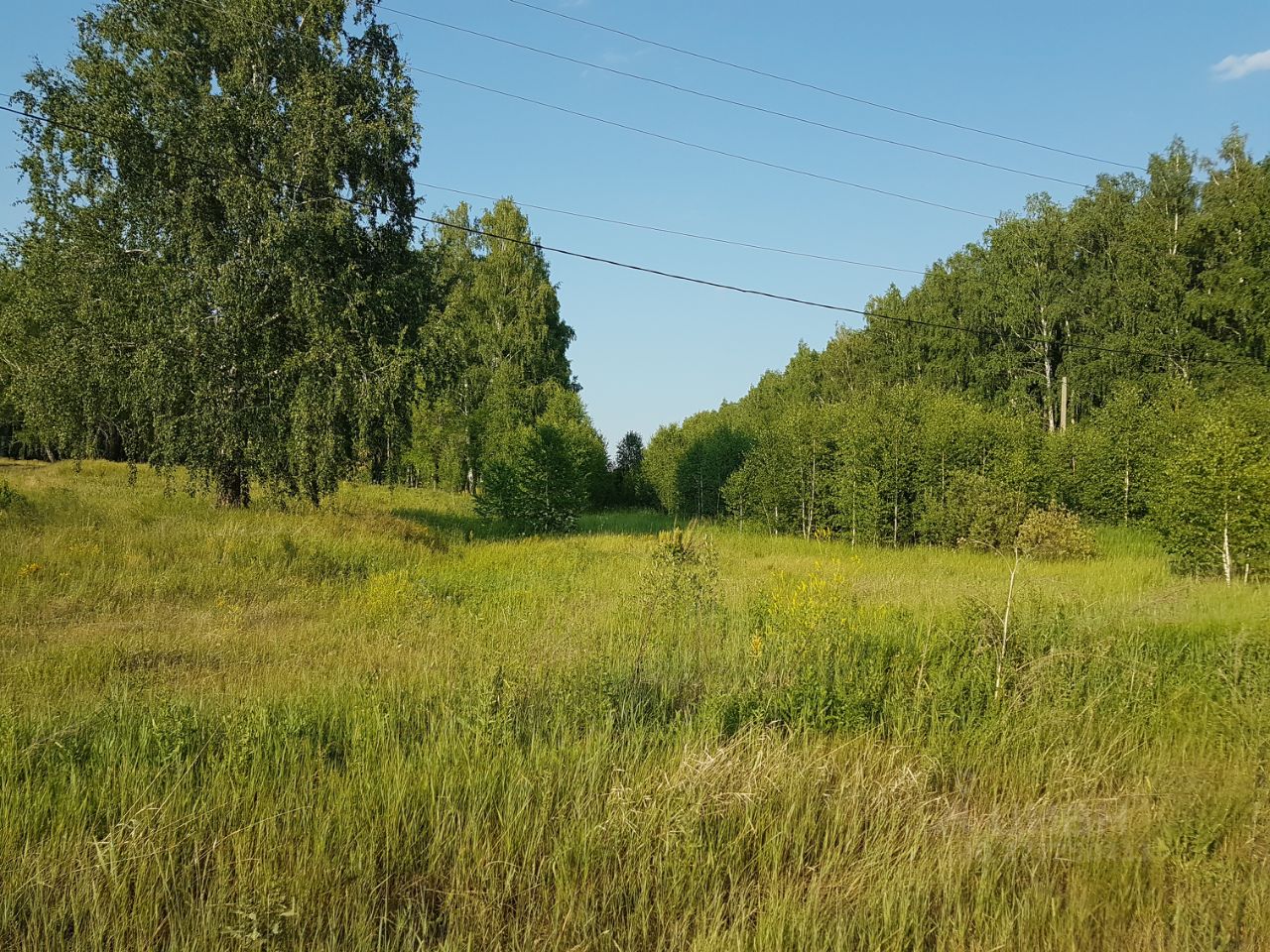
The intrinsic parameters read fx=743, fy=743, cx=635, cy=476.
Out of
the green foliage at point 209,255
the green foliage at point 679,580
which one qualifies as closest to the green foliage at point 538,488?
the green foliage at point 209,255

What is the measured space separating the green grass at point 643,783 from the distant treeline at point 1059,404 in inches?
180

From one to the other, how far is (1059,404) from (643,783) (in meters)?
41.8

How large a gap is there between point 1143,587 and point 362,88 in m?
18.6

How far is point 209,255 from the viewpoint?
15.3 metres

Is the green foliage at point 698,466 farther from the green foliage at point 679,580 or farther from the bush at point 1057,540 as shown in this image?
the green foliage at point 679,580

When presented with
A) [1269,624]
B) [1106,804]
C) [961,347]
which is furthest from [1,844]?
[961,347]

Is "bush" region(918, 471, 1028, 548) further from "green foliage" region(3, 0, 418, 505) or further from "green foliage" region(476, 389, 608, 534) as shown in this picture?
"green foliage" region(3, 0, 418, 505)

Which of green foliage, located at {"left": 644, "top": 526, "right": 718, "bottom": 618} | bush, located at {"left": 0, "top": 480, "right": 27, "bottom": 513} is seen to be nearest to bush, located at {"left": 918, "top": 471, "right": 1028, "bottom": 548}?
green foliage, located at {"left": 644, "top": 526, "right": 718, "bottom": 618}

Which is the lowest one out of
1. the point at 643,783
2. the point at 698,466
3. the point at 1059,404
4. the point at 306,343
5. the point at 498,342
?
the point at 643,783

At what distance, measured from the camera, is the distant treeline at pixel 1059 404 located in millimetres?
16562

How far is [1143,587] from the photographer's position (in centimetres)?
1191

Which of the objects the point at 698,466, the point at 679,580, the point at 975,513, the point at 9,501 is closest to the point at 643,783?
the point at 679,580

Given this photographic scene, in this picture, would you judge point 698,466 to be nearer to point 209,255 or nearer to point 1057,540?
point 1057,540

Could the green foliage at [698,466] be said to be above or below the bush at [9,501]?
above
